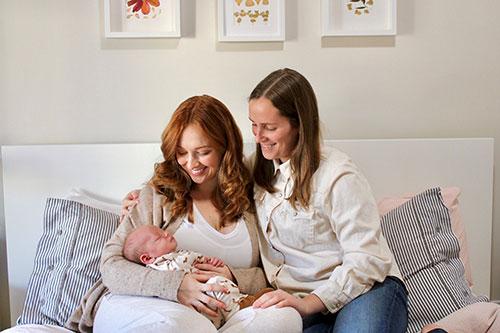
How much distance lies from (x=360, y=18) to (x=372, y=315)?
47.7 inches

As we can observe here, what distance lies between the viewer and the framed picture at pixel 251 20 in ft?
7.97

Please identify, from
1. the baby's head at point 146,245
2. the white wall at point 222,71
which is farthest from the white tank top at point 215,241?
the white wall at point 222,71

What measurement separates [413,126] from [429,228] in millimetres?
511

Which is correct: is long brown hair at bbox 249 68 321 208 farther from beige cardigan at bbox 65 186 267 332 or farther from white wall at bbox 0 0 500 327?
white wall at bbox 0 0 500 327

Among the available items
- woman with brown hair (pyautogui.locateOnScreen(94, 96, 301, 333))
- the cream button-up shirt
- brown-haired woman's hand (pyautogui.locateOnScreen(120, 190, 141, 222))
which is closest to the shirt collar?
the cream button-up shirt

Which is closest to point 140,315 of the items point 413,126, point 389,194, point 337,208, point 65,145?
point 337,208

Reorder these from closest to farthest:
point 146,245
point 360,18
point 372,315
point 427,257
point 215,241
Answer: point 372,315
point 146,245
point 215,241
point 427,257
point 360,18

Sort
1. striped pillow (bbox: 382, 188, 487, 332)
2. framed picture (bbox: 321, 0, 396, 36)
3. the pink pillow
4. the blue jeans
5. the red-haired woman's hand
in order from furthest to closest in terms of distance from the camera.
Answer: framed picture (bbox: 321, 0, 396, 36), the pink pillow, striped pillow (bbox: 382, 188, 487, 332), the red-haired woman's hand, the blue jeans

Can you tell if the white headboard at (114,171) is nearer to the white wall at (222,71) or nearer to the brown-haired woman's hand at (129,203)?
the white wall at (222,71)

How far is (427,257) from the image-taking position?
2137 millimetres

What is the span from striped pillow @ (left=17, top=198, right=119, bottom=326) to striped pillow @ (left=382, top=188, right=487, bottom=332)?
958mm

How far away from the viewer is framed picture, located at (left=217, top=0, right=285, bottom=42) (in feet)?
7.97

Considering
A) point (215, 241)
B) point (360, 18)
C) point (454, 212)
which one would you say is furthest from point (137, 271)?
point (360, 18)

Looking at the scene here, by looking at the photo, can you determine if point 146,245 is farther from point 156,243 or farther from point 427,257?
point 427,257
